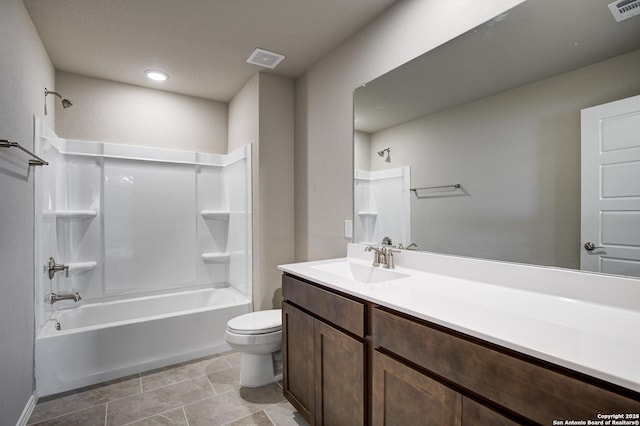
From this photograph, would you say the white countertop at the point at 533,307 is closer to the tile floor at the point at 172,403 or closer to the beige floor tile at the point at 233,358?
the tile floor at the point at 172,403

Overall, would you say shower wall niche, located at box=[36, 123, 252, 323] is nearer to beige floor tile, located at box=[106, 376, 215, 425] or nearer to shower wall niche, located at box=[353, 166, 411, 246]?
beige floor tile, located at box=[106, 376, 215, 425]

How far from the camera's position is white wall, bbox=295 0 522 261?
1.62 meters

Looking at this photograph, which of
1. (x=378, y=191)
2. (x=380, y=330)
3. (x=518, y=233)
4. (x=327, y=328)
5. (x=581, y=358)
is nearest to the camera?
(x=581, y=358)

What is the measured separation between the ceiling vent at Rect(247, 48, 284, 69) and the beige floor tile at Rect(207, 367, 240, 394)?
251cm

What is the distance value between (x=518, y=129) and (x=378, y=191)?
868 mm

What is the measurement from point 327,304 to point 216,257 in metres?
2.31

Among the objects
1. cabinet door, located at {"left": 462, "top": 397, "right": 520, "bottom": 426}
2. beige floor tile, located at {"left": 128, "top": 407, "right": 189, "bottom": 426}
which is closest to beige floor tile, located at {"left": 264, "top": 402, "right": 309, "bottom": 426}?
beige floor tile, located at {"left": 128, "top": 407, "right": 189, "bottom": 426}

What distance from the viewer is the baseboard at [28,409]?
5.87 feet

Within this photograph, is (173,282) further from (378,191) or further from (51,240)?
(378,191)

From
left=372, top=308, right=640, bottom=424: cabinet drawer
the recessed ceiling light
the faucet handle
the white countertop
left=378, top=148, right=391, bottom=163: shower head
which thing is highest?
the recessed ceiling light

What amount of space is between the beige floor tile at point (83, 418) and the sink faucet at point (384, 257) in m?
1.89

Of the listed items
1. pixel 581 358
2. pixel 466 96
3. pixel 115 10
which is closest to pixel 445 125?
pixel 466 96

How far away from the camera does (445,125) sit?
1.64 m

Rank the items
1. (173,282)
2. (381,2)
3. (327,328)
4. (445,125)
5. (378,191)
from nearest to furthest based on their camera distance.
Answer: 1. (327,328)
2. (445,125)
3. (381,2)
4. (378,191)
5. (173,282)
